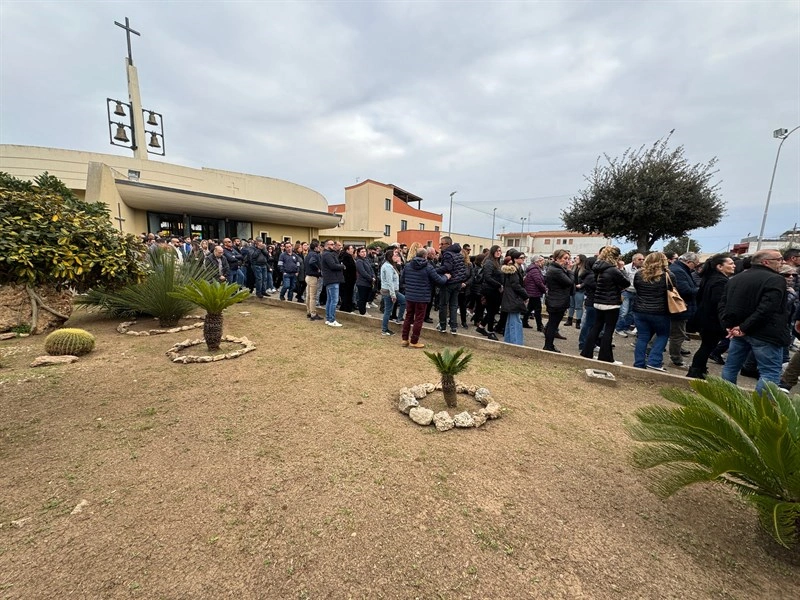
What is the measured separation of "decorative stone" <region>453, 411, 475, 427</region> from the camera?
331 centimetres

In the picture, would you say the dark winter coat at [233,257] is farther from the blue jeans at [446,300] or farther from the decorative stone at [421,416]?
the decorative stone at [421,416]

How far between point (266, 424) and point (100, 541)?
140 centimetres

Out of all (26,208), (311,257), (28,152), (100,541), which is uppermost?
(28,152)

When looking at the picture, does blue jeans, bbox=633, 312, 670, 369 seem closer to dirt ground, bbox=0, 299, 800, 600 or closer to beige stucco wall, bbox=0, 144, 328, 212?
dirt ground, bbox=0, 299, 800, 600

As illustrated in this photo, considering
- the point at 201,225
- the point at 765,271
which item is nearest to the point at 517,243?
the point at 201,225

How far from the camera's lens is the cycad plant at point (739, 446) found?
179cm

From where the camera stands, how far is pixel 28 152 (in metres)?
19.6

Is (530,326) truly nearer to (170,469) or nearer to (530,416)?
A: (530,416)

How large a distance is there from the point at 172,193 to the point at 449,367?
2176 cm

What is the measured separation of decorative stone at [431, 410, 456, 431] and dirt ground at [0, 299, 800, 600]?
112 mm

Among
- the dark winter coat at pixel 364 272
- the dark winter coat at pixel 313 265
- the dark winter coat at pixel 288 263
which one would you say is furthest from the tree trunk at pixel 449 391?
the dark winter coat at pixel 288 263

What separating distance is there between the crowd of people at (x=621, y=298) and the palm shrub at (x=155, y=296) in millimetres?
2628

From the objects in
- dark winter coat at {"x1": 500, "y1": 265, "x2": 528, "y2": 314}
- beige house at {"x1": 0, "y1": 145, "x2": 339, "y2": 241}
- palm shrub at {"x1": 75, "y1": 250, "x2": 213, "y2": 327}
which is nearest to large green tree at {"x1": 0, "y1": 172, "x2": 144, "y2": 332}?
palm shrub at {"x1": 75, "y1": 250, "x2": 213, "y2": 327}

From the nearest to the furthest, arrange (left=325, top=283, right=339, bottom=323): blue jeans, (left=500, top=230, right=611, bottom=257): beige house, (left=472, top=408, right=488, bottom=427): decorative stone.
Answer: (left=472, top=408, right=488, bottom=427): decorative stone
(left=325, top=283, right=339, bottom=323): blue jeans
(left=500, top=230, right=611, bottom=257): beige house
